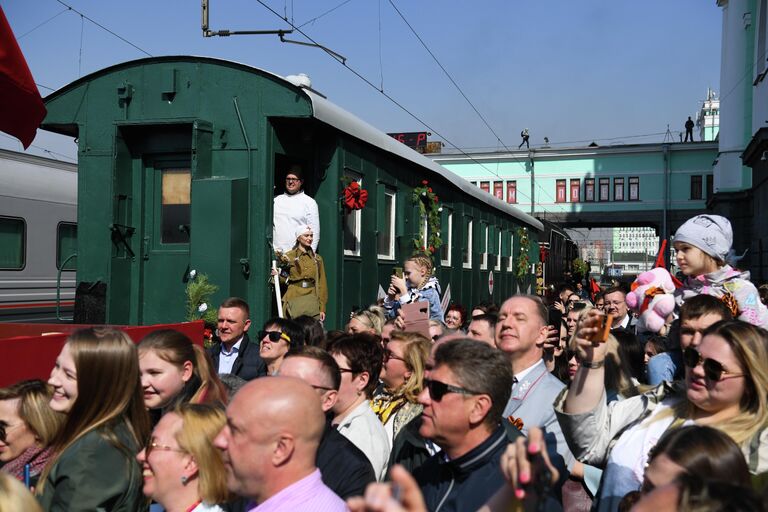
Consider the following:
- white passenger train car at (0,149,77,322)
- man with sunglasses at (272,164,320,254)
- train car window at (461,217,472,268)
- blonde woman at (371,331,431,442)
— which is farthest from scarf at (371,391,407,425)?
train car window at (461,217,472,268)

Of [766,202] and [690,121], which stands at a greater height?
[690,121]

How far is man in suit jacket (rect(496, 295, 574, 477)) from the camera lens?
13.6ft

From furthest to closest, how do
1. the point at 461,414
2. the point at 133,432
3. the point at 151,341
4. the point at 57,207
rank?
1. the point at 57,207
2. the point at 151,341
3. the point at 133,432
4. the point at 461,414

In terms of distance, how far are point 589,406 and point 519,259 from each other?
2120cm

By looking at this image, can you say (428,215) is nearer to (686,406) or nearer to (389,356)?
(389,356)

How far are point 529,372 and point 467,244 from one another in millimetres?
12942

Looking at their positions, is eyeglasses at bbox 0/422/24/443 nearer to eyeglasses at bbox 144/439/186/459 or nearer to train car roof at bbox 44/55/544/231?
eyeglasses at bbox 144/439/186/459

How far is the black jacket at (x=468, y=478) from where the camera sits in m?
3.17

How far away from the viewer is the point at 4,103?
19.0 feet

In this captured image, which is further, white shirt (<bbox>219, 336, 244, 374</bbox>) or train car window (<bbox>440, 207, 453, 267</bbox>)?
train car window (<bbox>440, 207, 453, 267</bbox>)

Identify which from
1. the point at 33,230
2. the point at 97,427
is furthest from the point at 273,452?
the point at 33,230

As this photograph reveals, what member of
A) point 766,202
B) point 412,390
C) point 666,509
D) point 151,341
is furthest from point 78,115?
point 766,202

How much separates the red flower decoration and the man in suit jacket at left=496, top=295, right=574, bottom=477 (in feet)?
15.7

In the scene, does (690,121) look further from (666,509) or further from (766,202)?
(666,509)
